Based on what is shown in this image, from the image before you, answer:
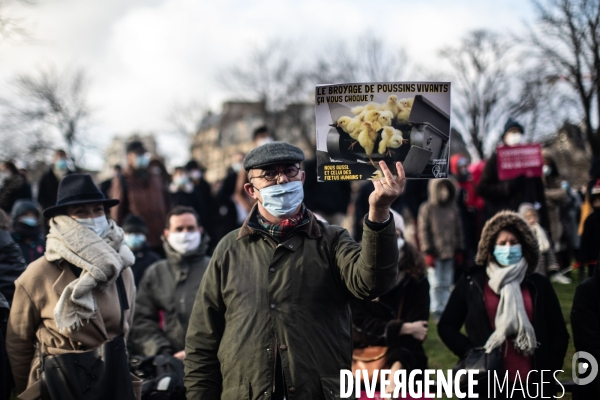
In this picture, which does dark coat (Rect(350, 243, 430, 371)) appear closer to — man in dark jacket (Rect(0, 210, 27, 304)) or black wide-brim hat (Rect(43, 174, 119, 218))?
black wide-brim hat (Rect(43, 174, 119, 218))

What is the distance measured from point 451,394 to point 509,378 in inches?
28.7

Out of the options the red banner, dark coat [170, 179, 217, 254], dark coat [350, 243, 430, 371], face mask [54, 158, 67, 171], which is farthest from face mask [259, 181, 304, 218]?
face mask [54, 158, 67, 171]

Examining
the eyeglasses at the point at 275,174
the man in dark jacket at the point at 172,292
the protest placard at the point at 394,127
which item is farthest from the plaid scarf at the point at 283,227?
the man in dark jacket at the point at 172,292

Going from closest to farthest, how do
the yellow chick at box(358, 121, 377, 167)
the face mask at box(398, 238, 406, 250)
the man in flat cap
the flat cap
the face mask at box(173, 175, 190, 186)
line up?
the yellow chick at box(358, 121, 377, 167), the man in flat cap, the flat cap, the face mask at box(398, 238, 406, 250), the face mask at box(173, 175, 190, 186)

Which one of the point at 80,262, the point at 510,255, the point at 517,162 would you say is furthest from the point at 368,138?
the point at 517,162

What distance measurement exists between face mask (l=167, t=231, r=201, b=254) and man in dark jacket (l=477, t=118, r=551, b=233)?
468cm

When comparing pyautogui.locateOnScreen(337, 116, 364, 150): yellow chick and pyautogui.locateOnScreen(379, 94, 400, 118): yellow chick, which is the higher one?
pyautogui.locateOnScreen(379, 94, 400, 118): yellow chick

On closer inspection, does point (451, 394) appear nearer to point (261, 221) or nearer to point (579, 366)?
point (579, 366)

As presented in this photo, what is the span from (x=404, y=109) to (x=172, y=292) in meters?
4.08

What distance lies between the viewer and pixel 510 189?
10.3 meters

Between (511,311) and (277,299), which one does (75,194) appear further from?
(511,311)

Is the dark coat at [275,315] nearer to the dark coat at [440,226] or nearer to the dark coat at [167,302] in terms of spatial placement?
the dark coat at [167,302]

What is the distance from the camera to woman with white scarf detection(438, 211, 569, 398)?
19.6 feet

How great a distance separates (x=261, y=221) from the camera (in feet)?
14.4
